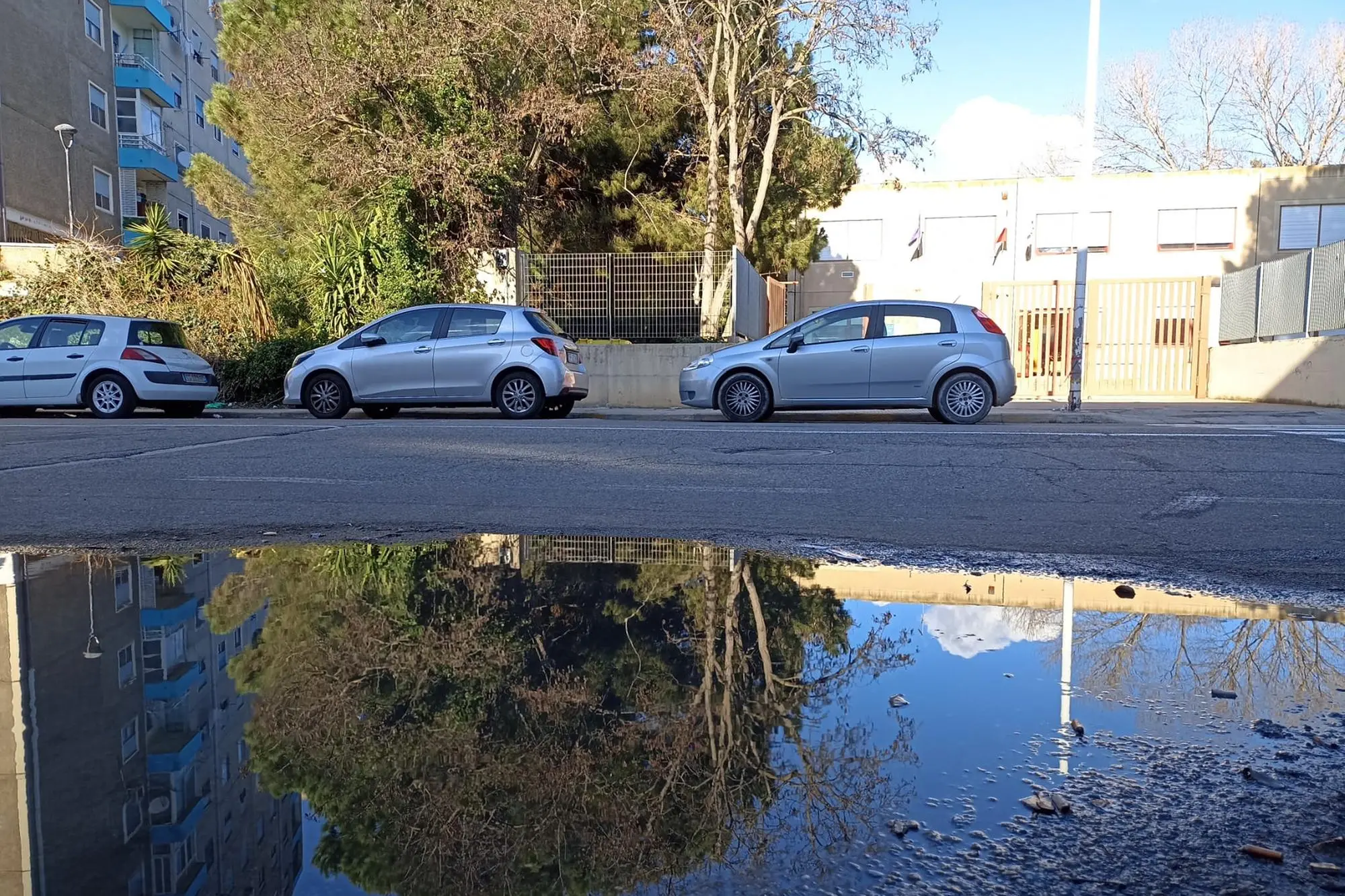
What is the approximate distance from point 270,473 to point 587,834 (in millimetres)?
6056

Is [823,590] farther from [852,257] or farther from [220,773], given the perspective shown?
[852,257]

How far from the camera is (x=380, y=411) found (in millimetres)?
14578

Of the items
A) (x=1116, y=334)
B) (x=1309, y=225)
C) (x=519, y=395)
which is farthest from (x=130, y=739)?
(x=1309, y=225)

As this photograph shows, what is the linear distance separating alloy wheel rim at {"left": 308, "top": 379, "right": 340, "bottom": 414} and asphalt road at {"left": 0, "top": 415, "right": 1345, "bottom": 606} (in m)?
3.23

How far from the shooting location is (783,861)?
207 centimetres

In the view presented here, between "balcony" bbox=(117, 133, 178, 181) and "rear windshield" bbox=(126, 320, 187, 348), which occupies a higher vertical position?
"balcony" bbox=(117, 133, 178, 181)

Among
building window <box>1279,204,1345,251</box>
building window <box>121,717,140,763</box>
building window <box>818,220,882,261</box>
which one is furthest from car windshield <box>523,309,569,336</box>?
building window <box>1279,204,1345,251</box>

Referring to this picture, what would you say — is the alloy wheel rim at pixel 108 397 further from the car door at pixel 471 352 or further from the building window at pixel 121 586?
the building window at pixel 121 586

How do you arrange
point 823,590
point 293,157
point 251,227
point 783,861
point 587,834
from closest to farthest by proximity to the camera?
point 783,861 → point 587,834 → point 823,590 → point 293,157 → point 251,227

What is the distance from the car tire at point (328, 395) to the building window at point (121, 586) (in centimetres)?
959

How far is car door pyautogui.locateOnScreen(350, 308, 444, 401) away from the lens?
44.4ft

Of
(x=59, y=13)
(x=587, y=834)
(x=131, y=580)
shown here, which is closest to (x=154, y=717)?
(x=587, y=834)

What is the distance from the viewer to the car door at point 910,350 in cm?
1273

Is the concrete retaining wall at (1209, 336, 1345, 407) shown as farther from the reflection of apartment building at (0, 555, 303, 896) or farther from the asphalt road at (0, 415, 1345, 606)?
the reflection of apartment building at (0, 555, 303, 896)
